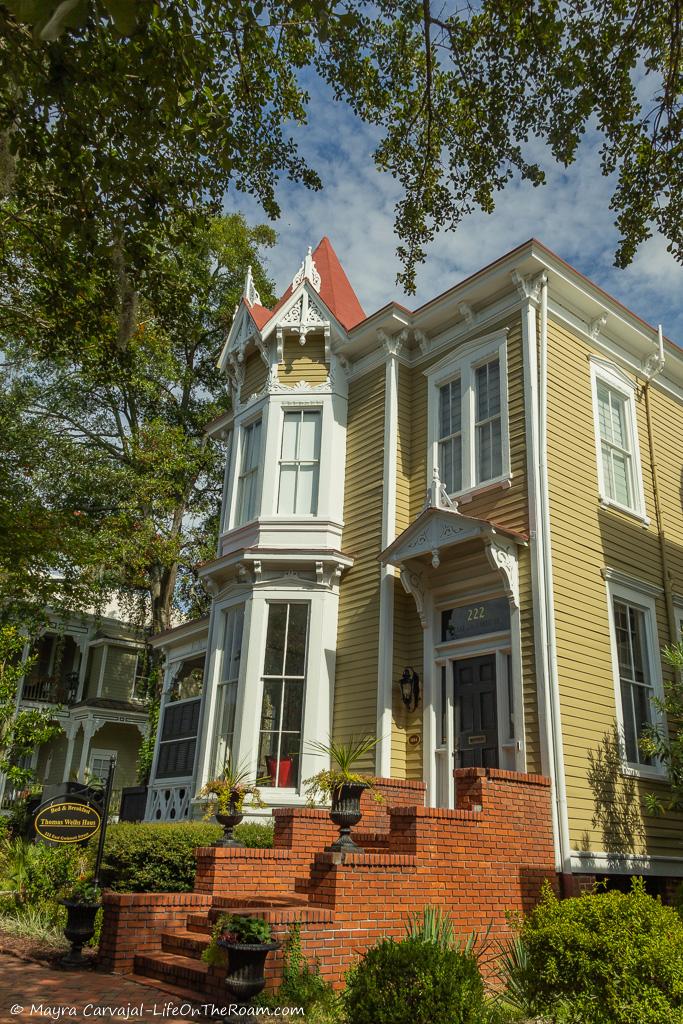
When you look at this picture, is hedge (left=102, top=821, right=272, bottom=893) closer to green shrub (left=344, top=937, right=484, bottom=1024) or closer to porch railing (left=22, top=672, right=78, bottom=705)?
green shrub (left=344, top=937, right=484, bottom=1024)

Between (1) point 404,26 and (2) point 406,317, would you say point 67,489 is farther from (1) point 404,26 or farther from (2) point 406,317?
(1) point 404,26

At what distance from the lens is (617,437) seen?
1317cm

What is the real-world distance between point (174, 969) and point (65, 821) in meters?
3.70

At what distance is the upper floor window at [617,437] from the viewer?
12.7m

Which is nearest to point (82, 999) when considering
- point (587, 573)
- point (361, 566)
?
point (361, 566)

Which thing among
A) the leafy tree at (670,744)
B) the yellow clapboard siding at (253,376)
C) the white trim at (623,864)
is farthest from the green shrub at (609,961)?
the yellow clapboard siding at (253,376)

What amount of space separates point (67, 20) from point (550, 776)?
29.4 feet

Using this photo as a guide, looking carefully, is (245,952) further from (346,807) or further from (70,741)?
(70,741)

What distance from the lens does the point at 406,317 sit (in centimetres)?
1370

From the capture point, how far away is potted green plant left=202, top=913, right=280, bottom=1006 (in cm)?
607

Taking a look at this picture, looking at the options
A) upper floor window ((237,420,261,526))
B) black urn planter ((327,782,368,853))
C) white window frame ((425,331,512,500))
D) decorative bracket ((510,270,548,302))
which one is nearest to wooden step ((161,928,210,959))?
black urn planter ((327,782,368,853))

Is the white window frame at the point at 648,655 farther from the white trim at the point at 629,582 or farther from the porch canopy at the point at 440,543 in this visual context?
the porch canopy at the point at 440,543

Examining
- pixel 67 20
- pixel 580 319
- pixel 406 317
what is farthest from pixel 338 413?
pixel 67 20

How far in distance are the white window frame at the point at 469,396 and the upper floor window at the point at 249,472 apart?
356 cm
